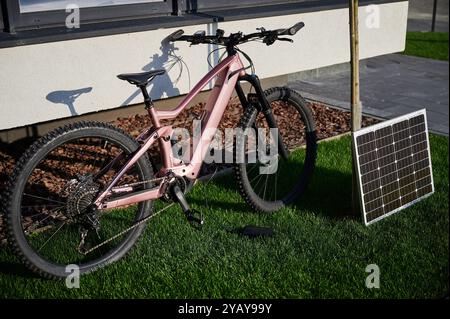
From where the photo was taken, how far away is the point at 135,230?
3.76 m

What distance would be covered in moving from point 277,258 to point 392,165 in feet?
3.95

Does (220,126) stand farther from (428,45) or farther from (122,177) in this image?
(428,45)

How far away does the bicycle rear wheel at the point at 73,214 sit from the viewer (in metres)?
3.25

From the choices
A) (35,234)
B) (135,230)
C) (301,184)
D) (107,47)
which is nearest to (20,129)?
(107,47)

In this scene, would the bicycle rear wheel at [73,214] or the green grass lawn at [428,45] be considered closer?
the bicycle rear wheel at [73,214]

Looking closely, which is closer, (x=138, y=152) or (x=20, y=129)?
(x=138, y=152)

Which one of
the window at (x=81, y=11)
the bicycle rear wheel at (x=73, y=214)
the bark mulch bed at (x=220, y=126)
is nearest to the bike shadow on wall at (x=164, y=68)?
the bark mulch bed at (x=220, y=126)

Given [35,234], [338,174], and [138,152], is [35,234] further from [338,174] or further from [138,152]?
[338,174]

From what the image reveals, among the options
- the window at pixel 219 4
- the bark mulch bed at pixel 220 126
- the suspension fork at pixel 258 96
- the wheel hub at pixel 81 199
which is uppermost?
the window at pixel 219 4

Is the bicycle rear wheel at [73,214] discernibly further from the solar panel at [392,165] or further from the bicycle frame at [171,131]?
the solar panel at [392,165]

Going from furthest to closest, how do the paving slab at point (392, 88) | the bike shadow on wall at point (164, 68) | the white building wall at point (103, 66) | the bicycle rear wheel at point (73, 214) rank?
the paving slab at point (392, 88) < the bike shadow on wall at point (164, 68) < the white building wall at point (103, 66) < the bicycle rear wheel at point (73, 214)

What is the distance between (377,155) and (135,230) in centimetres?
176

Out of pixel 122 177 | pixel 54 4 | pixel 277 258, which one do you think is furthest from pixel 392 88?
pixel 122 177

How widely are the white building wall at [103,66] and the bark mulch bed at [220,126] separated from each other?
0.29 meters
